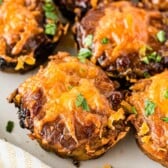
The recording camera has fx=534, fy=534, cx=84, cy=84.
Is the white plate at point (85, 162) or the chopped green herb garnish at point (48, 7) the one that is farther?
the chopped green herb garnish at point (48, 7)

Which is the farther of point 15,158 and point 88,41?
point 88,41

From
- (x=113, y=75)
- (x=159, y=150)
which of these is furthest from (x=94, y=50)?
(x=159, y=150)

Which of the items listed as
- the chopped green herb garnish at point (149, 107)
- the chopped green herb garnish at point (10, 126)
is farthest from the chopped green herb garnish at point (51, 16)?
the chopped green herb garnish at point (149, 107)

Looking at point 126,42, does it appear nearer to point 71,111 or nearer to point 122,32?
point 122,32

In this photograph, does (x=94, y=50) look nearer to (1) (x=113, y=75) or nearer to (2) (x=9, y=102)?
(1) (x=113, y=75)

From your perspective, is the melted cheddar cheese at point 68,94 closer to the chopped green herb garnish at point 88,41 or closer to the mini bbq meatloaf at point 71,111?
the mini bbq meatloaf at point 71,111

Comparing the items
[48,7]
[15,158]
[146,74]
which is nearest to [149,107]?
[146,74]

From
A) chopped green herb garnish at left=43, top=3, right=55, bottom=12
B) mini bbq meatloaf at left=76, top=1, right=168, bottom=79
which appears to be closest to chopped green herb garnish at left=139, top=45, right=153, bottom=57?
mini bbq meatloaf at left=76, top=1, right=168, bottom=79
